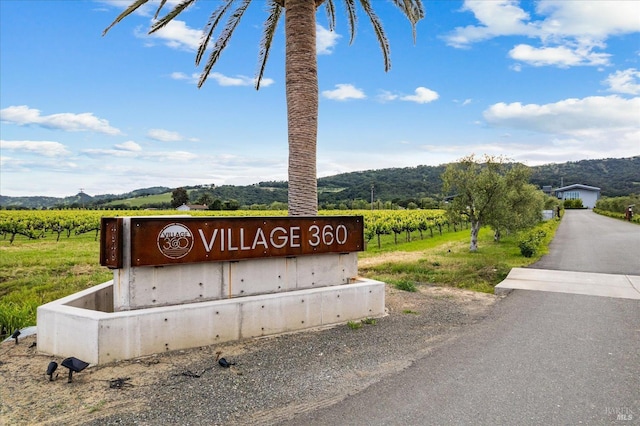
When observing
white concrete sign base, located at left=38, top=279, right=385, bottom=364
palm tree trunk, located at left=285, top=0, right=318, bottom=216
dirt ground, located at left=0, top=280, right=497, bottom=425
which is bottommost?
dirt ground, located at left=0, top=280, right=497, bottom=425

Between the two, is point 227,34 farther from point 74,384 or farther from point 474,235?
point 474,235

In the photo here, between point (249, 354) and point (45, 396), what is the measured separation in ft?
7.17

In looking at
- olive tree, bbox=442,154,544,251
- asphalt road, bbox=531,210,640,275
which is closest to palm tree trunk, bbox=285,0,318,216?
asphalt road, bbox=531,210,640,275

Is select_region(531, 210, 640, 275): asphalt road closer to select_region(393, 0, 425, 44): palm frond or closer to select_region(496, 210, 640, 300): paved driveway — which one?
select_region(496, 210, 640, 300): paved driveway

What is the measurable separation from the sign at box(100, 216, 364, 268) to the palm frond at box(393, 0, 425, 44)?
5633mm

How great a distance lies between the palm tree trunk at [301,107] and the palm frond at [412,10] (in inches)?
113

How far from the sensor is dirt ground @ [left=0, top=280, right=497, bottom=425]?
400 centimetres

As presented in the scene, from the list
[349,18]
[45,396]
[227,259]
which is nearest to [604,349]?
[227,259]

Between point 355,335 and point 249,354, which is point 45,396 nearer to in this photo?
point 249,354

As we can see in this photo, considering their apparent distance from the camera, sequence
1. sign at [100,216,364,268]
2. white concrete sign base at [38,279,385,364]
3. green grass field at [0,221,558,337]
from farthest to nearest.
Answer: green grass field at [0,221,558,337]
sign at [100,216,364,268]
white concrete sign base at [38,279,385,364]

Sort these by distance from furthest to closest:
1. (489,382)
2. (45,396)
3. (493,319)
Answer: (493,319)
(489,382)
(45,396)

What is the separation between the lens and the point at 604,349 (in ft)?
19.2

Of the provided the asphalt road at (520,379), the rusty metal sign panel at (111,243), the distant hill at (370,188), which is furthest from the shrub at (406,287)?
the distant hill at (370,188)

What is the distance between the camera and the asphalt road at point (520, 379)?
3.94 meters
